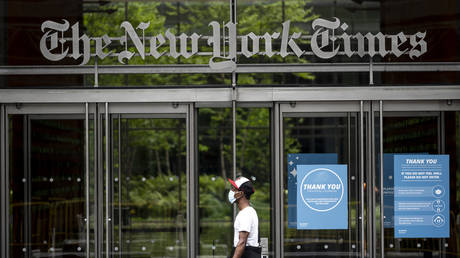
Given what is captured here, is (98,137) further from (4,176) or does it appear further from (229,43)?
(229,43)

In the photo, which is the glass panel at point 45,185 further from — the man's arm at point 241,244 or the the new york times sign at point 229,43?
the man's arm at point 241,244

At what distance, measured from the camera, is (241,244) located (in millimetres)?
8156

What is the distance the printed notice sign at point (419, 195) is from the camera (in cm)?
1162

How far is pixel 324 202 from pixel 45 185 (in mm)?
4759

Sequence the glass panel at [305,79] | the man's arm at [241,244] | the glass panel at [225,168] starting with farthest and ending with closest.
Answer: the glass panel at [225,168]
the glass panel at [305,79]
the man's arm at [241,244]

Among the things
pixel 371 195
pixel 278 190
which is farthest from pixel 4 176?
pixel 371 195

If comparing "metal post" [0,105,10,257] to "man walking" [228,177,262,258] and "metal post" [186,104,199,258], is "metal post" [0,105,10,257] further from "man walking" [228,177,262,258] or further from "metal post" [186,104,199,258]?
"man walking" [228,177,262,258]

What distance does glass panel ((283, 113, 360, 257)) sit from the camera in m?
11.6

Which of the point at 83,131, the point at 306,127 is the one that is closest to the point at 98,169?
the point at 83,131

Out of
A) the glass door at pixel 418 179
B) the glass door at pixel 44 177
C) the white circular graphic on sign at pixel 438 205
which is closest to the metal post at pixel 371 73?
the glass door at pixel 418 179

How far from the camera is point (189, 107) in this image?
11.6 meters

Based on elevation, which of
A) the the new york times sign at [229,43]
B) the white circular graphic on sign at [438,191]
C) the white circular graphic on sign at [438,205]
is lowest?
the white circular graphic on sign at [438,205]

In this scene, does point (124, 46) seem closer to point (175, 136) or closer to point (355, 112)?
point (175, 136)

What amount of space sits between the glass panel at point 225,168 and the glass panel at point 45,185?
2.46 metres
